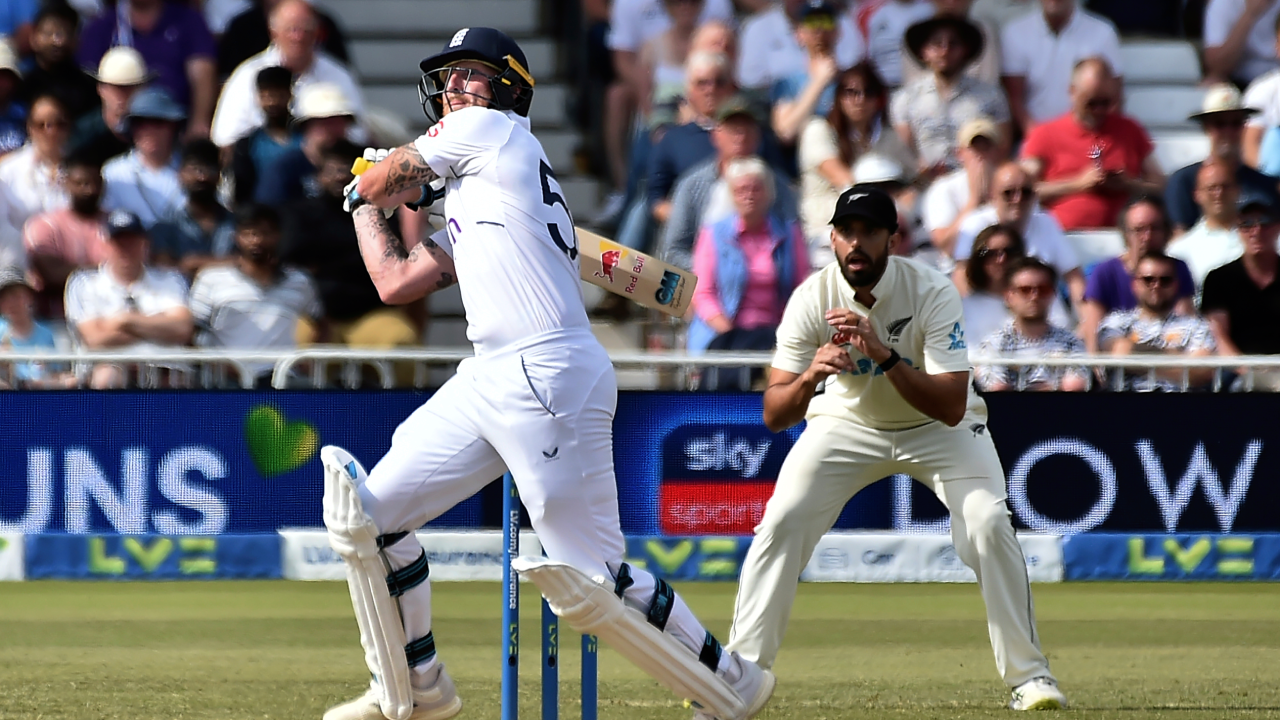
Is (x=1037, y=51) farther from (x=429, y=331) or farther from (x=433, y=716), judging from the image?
(x=433, y=716)

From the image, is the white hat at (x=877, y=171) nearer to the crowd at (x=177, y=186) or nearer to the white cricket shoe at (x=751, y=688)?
the crowd at (x=177, y=186)

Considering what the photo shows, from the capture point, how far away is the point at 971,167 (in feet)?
35.4

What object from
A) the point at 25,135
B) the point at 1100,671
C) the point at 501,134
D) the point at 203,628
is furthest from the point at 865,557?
the point at 25,135

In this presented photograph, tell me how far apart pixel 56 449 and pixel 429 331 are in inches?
117

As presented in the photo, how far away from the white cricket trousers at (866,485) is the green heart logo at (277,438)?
3.67 m

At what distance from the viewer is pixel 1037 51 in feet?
39.4

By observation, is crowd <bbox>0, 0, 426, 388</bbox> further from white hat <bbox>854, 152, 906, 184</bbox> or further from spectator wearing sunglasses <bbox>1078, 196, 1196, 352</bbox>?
spectator wearing sunglasses <bbox>1078, 196, 1196, 352</bbox>

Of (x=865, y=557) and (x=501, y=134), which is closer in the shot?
(x=501, y=134)

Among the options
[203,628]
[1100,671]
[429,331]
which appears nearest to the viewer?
[1100,671]

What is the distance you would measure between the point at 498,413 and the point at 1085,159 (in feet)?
24.0

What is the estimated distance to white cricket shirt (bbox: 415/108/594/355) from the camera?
480 centimetres

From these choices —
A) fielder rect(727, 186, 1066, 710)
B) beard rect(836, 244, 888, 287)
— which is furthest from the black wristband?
beard rect(836, 244, 888, 287)

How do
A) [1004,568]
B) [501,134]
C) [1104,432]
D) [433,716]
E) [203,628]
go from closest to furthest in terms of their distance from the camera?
[501,134] < [433,716] < [1004,568] < [203,628] < [1104,432]

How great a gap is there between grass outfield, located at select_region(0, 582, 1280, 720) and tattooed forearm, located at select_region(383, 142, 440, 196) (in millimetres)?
1795
